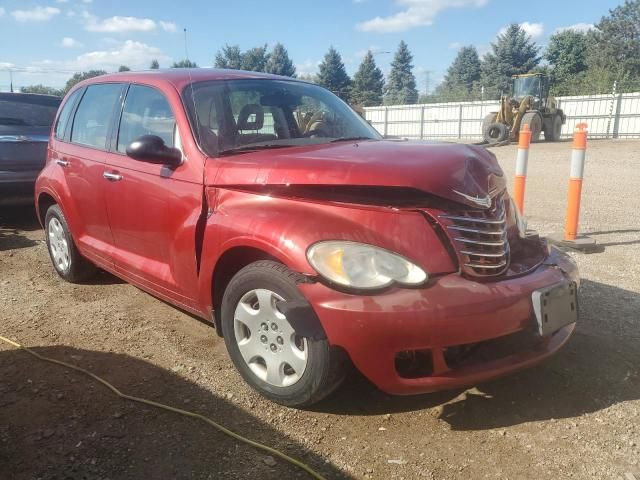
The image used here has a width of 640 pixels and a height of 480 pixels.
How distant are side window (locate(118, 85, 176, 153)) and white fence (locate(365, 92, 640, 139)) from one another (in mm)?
20066

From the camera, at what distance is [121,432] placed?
2.62 metres

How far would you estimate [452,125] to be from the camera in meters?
33.0

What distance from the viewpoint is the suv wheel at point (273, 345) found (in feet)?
8.38

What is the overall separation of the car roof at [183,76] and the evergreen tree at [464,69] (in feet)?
272

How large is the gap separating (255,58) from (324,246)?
252 feet

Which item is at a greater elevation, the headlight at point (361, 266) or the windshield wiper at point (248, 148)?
the windshield wiper at point (248, 148)

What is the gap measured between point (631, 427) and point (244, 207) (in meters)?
2.22

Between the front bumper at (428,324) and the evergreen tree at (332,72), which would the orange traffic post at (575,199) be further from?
the evergreen tree at (332,72)

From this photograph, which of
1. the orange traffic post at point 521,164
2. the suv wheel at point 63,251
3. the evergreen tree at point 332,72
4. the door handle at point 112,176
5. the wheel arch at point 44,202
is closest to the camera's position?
the door handle at point 112,176

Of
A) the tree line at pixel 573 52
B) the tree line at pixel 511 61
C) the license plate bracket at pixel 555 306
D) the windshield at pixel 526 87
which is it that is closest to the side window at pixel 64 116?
the license plate bracket at pixel 555 306

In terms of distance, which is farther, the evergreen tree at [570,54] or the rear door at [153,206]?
the evergreen tree at [570,54]

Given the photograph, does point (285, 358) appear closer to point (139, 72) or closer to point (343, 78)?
point (139, 72)

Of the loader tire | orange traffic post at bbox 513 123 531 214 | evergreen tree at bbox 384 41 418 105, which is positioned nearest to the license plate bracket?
orange traffic post at bbox 513 123 531 214

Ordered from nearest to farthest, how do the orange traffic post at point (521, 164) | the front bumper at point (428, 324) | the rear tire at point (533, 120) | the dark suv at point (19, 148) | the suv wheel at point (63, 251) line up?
the front bumper at point (428, 324) → the suv wheel at point (63, 251) → the orange traffic post at point (521, 164) → the dark suv at point (19, 148) → the rear tire at point (533, 120)
